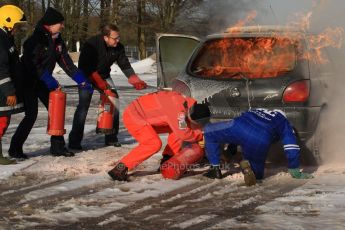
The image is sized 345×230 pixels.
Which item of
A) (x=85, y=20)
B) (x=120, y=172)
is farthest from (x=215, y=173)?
(x=85, y=20)

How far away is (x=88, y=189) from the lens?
5730 millimetres

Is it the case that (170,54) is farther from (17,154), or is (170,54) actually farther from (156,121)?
(17,154)

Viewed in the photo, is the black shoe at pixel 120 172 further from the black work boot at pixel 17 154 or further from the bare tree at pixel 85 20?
the bare tree at pixel 85 20

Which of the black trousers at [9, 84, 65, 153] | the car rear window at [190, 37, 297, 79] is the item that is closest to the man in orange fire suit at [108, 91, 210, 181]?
the car rear window at [190, 37, 297, 79]

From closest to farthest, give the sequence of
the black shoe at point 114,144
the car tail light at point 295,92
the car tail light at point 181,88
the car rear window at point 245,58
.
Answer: the car tail light at point 295,92
the car rear window at point 245,58
the car tail light at point 181,88
the black shoe at point 114,144

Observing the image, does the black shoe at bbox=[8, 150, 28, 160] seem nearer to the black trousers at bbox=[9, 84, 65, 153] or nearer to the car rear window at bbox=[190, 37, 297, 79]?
the black trousers at bbox=[9, 84, 65, 153]

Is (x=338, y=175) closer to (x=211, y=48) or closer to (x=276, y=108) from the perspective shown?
(x=276, y=108)

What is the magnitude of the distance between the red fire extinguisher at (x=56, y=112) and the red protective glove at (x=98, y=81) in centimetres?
90

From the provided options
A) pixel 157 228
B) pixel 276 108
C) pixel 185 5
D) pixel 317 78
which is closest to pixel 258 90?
pixel 276 108

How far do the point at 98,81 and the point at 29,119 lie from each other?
3.84 ft

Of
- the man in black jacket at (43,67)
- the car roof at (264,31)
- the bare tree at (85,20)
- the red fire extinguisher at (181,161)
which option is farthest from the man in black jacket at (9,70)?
the bare tree at (85,20)

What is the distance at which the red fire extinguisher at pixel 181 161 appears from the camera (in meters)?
6.15

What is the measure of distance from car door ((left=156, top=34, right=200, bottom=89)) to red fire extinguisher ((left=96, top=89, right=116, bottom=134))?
2.25 ft

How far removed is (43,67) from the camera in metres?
7.32
